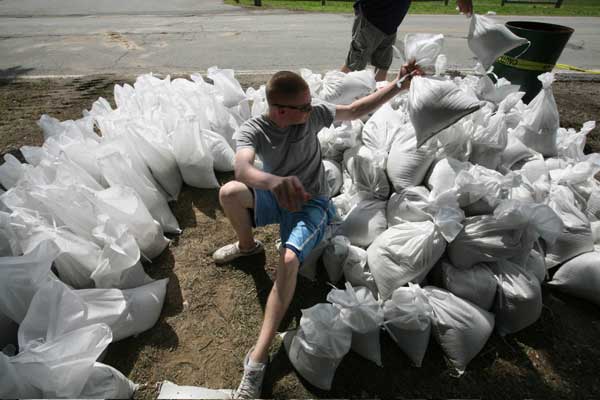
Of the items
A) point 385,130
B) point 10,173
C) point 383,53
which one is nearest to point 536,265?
point 385,130

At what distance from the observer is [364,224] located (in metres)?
1.78

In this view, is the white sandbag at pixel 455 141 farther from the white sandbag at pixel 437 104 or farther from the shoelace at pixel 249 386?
the shoelace at pixel 249 386

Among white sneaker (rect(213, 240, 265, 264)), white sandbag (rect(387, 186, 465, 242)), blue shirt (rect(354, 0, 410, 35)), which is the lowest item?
white sneaker (rect(213, 240, 265, 264))

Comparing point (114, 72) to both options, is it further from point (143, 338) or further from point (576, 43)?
point (576, 43)

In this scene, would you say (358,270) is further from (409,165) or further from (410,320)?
(409,165)

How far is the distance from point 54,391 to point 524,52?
12.4ft

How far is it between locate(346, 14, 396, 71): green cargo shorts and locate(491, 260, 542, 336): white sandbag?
7.95 ft

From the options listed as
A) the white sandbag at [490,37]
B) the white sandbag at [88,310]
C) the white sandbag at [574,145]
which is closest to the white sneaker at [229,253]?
the white sandbag at [88,310]

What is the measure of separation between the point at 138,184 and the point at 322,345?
1.38 metres

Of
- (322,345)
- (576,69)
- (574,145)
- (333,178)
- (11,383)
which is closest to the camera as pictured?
(11,383)

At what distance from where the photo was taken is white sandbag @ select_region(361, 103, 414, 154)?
199 cm

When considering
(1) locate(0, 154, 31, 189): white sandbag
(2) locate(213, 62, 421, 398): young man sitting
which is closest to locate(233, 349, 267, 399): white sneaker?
(2) locate(213, 62, 421, 398): young man sitting

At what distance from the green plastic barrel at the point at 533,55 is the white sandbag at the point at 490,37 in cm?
76

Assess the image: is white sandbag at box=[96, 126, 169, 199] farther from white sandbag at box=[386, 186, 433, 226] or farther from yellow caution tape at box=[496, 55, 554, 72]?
yellow caution tape at box=[496, 55, 554, 72]
